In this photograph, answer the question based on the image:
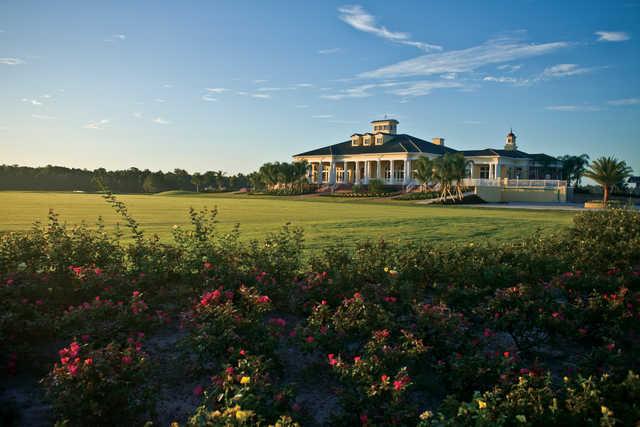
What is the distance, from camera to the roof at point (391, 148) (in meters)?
67.7

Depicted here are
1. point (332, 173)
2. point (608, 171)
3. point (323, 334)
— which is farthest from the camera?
point (332, 173)

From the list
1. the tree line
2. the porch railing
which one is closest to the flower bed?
the porch railing

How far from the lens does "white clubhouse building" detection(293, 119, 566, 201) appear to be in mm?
65125

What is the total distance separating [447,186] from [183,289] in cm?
4585

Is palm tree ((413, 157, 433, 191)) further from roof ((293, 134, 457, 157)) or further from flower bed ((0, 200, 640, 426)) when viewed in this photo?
flower bed ((0, 200, 640, 426))

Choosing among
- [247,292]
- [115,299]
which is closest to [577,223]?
[247,292]

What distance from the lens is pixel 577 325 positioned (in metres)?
5.23

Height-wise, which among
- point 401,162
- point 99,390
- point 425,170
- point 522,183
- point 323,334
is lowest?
point 99,390

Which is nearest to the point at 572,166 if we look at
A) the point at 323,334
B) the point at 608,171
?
→ the point at 608,171

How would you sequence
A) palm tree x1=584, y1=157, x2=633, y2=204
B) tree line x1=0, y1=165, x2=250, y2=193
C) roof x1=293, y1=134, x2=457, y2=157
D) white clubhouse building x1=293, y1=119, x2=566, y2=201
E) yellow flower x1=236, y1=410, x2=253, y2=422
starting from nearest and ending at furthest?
yellow flower x1=236, y1=410, x2=253, y2=422 → palm tree x1=584, y1=157, x2=633, y2=204 → white clubhouse building x1=293, y1=119, x2=566, y2=201 → roof x1=293, y1=134, x2=457, y2=157 → tree line x1=0, y1=165, x2=250, y2=193

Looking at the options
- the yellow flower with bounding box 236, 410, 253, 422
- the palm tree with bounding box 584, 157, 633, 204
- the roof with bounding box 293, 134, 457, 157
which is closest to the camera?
the yellow flower with bounding box 236, 410, 253, 422

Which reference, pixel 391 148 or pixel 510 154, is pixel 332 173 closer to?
pixel 391 148

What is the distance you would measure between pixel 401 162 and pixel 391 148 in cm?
431

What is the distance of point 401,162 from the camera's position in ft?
240
